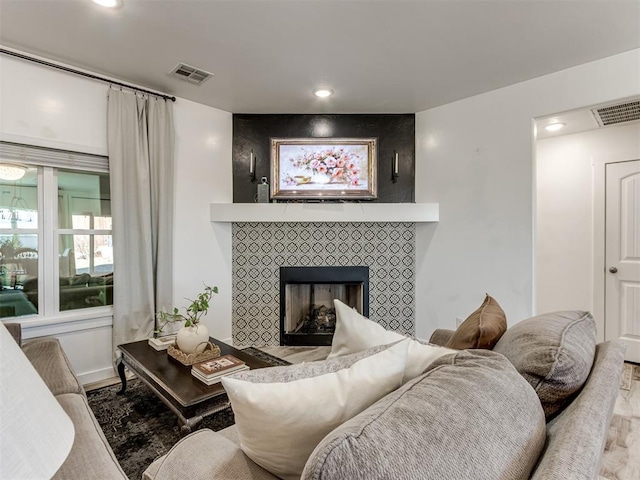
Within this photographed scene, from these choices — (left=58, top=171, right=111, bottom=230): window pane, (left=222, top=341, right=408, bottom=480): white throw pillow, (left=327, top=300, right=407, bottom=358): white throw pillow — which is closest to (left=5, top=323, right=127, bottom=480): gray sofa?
(left=222, top=341, right=408, bottom=480): white throw pillow

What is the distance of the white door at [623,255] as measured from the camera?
10.1ft

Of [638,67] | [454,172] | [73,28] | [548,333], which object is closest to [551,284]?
A: [454,172]

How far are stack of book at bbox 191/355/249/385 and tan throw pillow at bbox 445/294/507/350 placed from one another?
1106mm

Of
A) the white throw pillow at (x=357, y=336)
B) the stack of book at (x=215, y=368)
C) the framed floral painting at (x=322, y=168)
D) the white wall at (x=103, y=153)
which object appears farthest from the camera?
the framed floral painting at (x=322, y=168)

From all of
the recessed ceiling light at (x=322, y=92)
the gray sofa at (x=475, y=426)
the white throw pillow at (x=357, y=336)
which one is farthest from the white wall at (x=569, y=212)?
the white throw pillow at (x=357, y=336)

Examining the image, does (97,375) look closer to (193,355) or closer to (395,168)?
(193,355)

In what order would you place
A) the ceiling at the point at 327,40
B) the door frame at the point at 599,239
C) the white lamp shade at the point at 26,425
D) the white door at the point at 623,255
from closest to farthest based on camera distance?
1. the white lamp shade at the point at 26,425
2. the ceiling at the point at 327,40
3. the white door at the point at 623,255
4. the door frame at the point at 599,239

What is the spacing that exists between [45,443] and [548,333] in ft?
3.88

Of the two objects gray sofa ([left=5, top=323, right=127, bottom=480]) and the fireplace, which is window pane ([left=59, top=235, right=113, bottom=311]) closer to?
gray sofa ([left=5, top=323, right=127, bottom=480])

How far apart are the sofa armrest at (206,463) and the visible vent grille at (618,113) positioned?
3.24m

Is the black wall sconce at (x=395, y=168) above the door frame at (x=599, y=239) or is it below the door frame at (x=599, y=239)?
above

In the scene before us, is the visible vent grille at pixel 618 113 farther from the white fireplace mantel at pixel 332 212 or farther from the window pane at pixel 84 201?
the window pane at pixel 84 201

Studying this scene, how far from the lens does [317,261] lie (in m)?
3.46

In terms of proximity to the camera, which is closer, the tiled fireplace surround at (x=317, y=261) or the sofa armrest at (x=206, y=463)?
the sofa armrest at (x=206, y=463)
